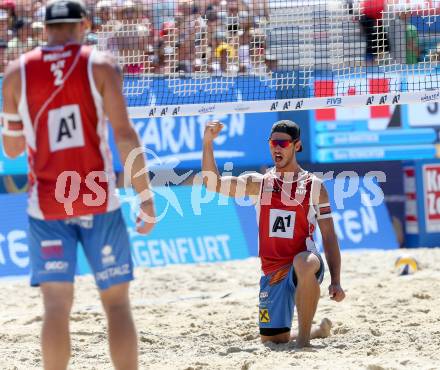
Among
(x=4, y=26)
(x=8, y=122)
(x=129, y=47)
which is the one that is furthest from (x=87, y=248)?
(x=4, y=26)

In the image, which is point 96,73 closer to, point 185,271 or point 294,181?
point 294,181

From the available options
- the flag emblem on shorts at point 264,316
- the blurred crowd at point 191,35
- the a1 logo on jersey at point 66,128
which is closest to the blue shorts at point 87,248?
the a1 logo on jersey at point 66,128

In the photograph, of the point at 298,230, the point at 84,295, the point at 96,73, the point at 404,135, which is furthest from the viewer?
the point at 404,135

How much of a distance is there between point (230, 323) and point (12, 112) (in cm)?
334

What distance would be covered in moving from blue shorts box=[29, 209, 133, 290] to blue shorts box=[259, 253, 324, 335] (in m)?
2.16

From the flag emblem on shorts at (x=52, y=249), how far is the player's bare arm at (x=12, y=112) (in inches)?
17.9

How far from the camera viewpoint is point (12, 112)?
369 cm

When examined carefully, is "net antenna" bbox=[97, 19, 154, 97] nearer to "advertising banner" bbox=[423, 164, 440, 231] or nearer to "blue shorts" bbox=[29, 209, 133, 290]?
"blue shorts" bbox=[29, 209, 133, 290]

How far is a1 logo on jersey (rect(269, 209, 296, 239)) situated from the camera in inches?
223

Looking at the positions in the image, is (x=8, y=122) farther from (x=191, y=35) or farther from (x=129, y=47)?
Answer: (x=191, y=35)

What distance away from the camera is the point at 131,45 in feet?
29.2

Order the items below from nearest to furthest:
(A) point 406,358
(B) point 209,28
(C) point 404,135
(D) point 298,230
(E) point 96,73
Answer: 1. (E) point 96,73
2. (A) point 406,358
3. (D) point 298,230
4. (B) point 209,28
5. (C) point 404,135

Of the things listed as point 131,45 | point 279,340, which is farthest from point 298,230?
point 131,45

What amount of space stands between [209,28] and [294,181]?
4184 millimetres
